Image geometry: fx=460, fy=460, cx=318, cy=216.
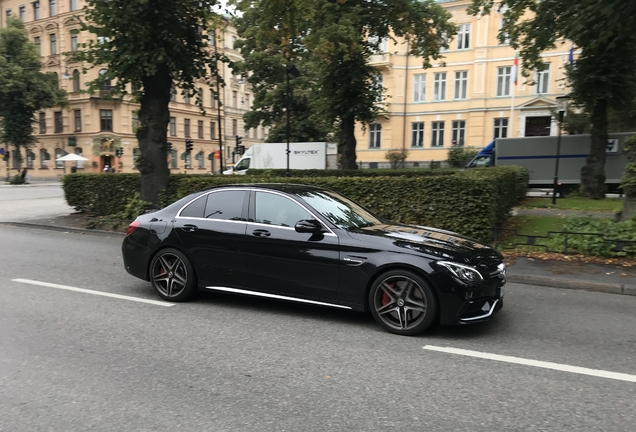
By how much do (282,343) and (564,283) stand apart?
4943 mm

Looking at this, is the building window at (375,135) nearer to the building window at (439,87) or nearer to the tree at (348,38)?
the building window at (439,87)

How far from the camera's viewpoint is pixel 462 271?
15.7 ft

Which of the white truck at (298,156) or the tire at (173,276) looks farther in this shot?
the white truck at (298,156)

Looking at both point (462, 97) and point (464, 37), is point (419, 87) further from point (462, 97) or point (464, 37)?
point (464, 37)

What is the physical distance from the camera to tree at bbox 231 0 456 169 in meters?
16.0

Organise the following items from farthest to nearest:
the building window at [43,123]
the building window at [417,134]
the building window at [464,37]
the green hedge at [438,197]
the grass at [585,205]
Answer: the building window at [43,123], the building window at [417,134], the building window at [464,37], the grass at [585,205], the green hedge at [438,197]

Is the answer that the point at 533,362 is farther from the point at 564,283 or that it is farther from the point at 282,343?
the point at 564,283

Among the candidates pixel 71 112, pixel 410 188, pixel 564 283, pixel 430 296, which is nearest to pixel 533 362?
pixel 430 296

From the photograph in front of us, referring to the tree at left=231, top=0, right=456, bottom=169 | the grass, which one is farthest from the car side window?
the grass

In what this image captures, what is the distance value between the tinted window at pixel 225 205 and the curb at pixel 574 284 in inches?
182

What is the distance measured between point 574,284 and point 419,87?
39.5m

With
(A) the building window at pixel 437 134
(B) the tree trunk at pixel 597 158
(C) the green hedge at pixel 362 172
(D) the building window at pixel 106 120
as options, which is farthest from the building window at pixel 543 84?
(D) the building window at pixel 106 120

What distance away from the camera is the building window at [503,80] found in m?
40.0

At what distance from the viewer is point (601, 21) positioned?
35.6 feet
